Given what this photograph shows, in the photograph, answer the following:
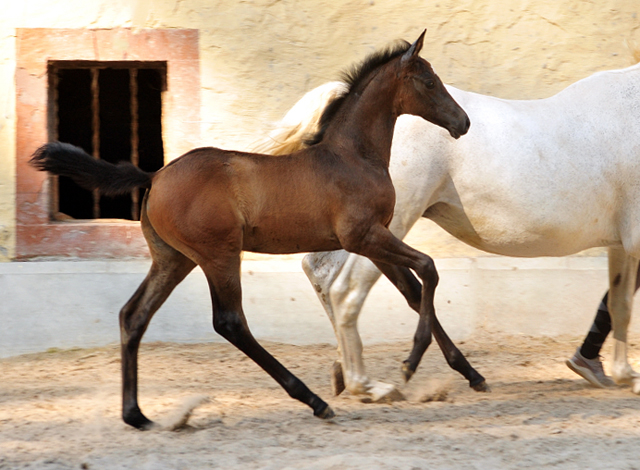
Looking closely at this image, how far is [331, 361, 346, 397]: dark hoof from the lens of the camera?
4.07 metres

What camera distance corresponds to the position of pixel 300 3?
5504mm

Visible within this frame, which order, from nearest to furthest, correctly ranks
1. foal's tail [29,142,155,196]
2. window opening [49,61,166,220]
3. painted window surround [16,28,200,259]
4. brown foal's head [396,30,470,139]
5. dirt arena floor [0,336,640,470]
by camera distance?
dirt arena floor [0,336,640,470]
foal's tail [29,142,155,196]
brown foal's head [396,30,470,139]
painted window surround [16,28,200,259]
window opening [49,61,166,220]

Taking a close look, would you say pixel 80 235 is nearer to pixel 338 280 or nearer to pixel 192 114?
pixel 192 114

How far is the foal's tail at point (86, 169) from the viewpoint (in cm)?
315

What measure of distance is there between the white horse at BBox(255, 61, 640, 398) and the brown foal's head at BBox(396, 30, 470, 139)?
58 centimetres

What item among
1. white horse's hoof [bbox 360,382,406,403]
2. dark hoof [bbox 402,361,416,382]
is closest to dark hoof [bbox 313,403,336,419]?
dark hoof [bbox 402,361,416,382]

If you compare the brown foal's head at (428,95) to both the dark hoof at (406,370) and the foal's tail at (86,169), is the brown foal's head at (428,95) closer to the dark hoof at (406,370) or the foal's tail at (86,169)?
the dark hoof at (406,370)

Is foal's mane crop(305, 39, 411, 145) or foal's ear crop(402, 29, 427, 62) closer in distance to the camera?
foal's ear crop(402, 29, 427, 62)

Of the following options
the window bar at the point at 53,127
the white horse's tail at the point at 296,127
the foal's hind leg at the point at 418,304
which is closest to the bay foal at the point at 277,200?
the white horse's tail at the point at 296,127

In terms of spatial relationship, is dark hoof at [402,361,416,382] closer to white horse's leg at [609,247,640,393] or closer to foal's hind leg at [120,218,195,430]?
foal's hind leg at [120,218,195,430]

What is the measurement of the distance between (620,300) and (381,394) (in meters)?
1.55

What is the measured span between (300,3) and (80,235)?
7.58ft

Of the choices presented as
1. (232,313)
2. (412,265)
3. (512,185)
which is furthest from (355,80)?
(232,313)

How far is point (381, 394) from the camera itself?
3902 millimetres
